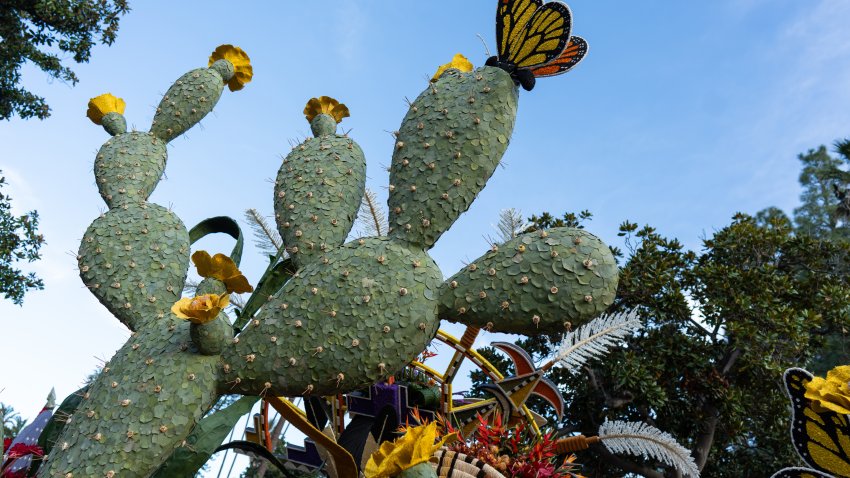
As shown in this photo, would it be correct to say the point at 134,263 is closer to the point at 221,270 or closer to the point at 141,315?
the point at 141,315

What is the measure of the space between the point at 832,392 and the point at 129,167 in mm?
3234

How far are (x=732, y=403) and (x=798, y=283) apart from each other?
6.39 ft

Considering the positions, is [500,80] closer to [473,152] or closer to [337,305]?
[473,152]

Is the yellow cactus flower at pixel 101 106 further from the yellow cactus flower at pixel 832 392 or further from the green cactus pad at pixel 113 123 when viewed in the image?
the yellow cactus flower at pixel 832 392

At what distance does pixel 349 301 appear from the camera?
8.18 feet

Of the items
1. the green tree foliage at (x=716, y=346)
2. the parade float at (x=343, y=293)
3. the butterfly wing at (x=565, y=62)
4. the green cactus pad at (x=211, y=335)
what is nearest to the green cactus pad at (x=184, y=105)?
the parade float at (x=343, y=293)

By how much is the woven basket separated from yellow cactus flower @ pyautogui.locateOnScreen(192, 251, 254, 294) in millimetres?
1094

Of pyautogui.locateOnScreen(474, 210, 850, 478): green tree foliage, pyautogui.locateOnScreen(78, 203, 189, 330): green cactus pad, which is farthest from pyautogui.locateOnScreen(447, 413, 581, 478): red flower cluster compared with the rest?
pyautogui.locateOnScreen(474, 210, 850, 478): green tree foliage

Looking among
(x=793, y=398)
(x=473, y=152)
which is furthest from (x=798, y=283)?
(x=473, y=152)

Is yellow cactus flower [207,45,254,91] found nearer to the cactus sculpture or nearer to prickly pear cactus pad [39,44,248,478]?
prickly pear cactus pad [39,44,248,478]

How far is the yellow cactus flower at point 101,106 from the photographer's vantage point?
4109mm

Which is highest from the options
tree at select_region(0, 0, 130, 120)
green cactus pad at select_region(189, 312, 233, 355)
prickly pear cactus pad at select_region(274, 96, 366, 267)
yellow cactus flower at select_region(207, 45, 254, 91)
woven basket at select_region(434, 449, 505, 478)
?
tree at select_region(0, 0, 130, 120)

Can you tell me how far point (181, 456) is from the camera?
3088 mm

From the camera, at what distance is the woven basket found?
3039 millimetres
